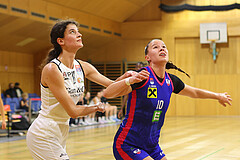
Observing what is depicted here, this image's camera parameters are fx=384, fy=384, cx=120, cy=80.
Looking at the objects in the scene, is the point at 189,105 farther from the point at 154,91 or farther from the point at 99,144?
the point at 154,91

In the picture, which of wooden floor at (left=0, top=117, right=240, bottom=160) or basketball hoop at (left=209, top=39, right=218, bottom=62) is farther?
basketball hoop at (left=209, top=39, right=218, bottom=62)

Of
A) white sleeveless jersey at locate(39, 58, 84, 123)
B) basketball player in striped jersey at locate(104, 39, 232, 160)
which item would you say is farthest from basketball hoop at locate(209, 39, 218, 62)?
white sleeveless jersey at locate(39, 58, 84, 123)

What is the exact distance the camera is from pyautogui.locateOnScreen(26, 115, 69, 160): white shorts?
2.96 metres

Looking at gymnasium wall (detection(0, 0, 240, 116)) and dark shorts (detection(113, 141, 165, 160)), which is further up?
gymnasium wall (detection(0, 0, 240, 116))

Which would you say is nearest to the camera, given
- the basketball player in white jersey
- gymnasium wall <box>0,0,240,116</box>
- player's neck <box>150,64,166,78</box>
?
the basketball player in white jersey

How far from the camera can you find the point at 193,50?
19109 mm

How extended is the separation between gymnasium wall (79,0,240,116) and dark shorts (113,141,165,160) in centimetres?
1574

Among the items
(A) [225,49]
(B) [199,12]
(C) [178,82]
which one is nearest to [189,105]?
(A) [225,49]

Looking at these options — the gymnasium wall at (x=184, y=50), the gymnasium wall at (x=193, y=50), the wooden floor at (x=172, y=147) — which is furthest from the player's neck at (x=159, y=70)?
the gymnasium wall at (x=193, y=50)

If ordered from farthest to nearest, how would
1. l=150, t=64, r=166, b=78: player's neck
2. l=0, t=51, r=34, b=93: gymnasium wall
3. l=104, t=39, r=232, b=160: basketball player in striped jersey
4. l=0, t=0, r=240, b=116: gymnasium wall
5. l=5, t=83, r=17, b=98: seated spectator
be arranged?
l=0, t=0, r=240, b=116: gymnasium wall → l=0, t=51, r=34, b=93: gymnasium wall → l=5, t=83, r=17, b=98: seated spectator → l=150, t=64, r=166, b=78: player's neck → l=104, t=39, r=232, b=160: basketball player in striped jersey

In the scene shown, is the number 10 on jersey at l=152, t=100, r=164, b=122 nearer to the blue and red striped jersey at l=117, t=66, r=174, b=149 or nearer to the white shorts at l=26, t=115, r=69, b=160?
the blue and red striped jersey at l=117, t=66, r=174, b=149

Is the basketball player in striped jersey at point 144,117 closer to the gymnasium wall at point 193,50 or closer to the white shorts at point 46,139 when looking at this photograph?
the white shorts at point 46,139

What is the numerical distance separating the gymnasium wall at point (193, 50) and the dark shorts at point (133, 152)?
15.7 metres

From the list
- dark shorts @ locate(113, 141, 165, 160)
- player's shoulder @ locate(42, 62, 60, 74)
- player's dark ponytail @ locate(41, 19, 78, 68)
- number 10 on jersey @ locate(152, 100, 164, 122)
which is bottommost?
dark shorts @ locate(113, 141, 165, 160)
